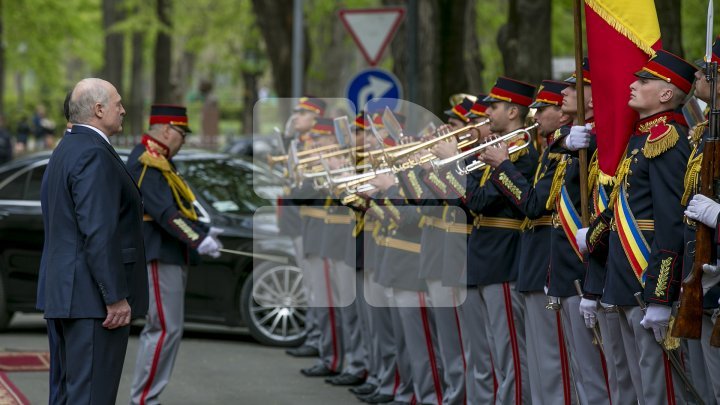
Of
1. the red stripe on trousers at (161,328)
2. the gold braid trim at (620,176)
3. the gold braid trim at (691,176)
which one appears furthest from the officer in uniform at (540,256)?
the red stripe on trousers at (161,328)

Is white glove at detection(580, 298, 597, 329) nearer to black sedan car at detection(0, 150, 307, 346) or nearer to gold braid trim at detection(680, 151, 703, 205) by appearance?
gold braid trim at detection(680, 151, 703, 205)

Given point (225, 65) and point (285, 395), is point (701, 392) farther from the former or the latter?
point (225, 65)

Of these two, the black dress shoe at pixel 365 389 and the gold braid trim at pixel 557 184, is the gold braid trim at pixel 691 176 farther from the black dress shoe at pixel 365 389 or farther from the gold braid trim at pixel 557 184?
the black dress shoe at pixel 365 389

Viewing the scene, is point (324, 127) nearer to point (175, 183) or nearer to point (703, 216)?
point (175, 183)

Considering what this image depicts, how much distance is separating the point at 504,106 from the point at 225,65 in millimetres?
35214

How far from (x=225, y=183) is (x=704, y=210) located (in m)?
7.73

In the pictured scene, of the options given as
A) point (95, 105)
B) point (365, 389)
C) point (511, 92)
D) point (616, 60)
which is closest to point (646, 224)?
point (616, 60)

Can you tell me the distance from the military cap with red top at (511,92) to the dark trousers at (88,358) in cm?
296

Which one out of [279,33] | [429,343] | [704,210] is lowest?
[429,343]

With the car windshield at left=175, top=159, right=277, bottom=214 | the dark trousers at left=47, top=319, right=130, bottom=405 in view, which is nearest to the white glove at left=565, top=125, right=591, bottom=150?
the dark trousers at left=47, top=319, right=130, bottom=405

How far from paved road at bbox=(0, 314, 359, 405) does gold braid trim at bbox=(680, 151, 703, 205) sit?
14.6 ft

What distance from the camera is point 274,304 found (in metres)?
12.8

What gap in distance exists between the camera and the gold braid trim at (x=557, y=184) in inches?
307

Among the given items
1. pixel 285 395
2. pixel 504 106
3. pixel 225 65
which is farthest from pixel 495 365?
pixel 225 65
